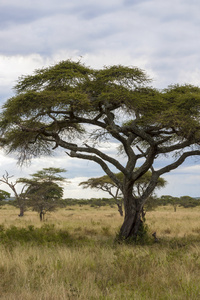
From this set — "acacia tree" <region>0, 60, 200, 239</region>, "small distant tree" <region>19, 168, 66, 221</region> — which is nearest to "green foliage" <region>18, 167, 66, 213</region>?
"small distant tree" <region>19, 168, 66, 221</region>

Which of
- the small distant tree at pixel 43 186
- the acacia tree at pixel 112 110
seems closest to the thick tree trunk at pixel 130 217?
the acacia tree at pixel 112 110

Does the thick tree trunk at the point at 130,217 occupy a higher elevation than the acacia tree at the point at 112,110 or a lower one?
lower

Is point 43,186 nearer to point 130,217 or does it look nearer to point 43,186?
point 43,186

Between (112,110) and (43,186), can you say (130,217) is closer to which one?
(112,110)

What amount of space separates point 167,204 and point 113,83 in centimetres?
5853

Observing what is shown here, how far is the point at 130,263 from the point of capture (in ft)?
23.4

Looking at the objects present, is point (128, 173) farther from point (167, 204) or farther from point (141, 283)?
point (167, 204)

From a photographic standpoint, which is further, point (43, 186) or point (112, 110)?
point (43, 186)

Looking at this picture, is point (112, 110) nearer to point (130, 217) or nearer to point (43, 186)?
point (130, 217)

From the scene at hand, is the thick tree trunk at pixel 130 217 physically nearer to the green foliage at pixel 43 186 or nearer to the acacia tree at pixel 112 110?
the acacia tree at pixel 112 110

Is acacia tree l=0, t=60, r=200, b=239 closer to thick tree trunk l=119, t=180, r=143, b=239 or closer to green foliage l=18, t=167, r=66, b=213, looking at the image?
thick tree trunk l=119, t=180, r=143, b=239

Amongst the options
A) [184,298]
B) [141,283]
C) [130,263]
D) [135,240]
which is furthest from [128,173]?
[184,298]

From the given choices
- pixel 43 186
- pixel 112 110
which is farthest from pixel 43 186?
pixel 112 110

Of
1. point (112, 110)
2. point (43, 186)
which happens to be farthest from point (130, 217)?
point (43, 186)
